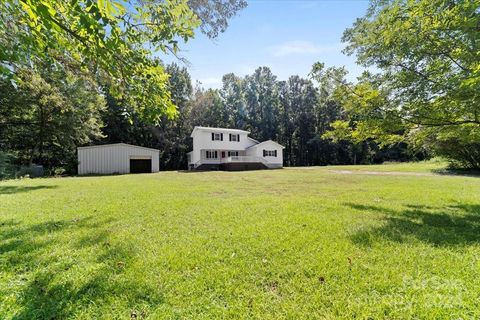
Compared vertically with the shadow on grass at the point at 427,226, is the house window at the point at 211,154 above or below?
above

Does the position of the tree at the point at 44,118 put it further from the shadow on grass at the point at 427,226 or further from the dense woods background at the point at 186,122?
the shadow on grass at the point at 427,226

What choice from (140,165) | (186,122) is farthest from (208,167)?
(186,122)

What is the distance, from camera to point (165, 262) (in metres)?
3.19

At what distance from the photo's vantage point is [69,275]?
2.91 meters

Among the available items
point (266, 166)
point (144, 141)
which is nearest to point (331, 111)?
point (266, 166)

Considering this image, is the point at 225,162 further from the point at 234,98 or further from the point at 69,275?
the point at 69,275

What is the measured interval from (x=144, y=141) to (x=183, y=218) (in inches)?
1347

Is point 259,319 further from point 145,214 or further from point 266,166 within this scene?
point 266,166

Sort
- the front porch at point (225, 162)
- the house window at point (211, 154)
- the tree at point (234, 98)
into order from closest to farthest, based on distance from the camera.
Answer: the front porch at point (225, 162), the house window at point (211, 154), the tree at point (234, 98)

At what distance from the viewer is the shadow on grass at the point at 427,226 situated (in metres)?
4.04

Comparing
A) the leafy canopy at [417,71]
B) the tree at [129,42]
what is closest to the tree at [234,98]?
the leafy canopy at [417,71]

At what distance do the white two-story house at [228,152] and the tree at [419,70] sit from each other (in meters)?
21.9

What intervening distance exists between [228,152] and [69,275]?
29.3 metres

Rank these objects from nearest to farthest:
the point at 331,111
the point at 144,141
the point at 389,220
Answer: the point at 389,220 < the point at 144,141 < the point at 331,111
